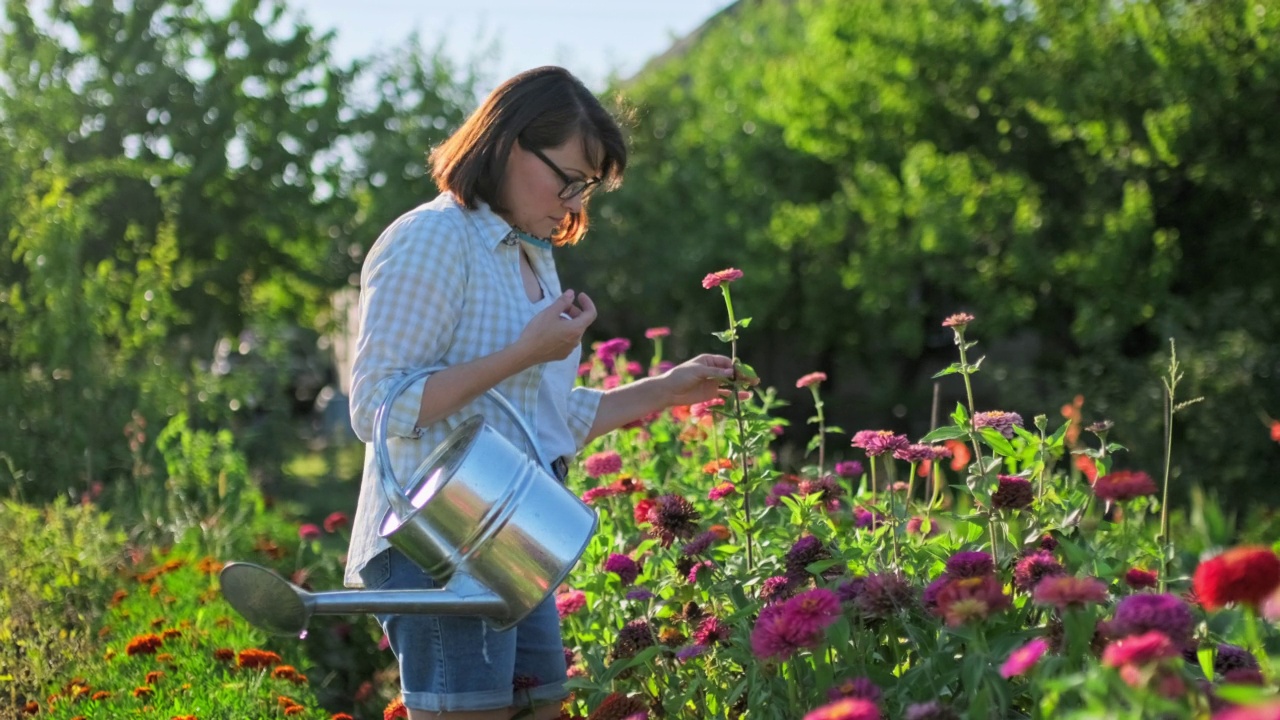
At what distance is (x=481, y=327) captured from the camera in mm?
1990

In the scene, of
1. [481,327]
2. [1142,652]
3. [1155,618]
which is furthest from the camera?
[481,327]

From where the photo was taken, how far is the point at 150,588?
3.63 metres

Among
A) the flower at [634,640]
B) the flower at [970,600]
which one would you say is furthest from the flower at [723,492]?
the flower at [970,600]

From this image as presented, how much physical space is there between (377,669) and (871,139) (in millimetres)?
7955

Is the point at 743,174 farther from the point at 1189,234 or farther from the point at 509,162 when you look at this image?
the point at 509,162

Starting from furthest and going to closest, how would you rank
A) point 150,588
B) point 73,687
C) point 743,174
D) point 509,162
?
point 743,174
point 150,588
point 73,687
point 509,162

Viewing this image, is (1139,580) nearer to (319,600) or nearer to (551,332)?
(551,332)

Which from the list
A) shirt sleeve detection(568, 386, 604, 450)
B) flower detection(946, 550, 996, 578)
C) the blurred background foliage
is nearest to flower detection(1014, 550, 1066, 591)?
flower detection(946, 550, 996, 578)

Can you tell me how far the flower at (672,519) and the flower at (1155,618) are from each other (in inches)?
34.6

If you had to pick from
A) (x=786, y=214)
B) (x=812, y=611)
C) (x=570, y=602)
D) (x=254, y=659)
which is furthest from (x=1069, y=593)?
(x=786, y=214)

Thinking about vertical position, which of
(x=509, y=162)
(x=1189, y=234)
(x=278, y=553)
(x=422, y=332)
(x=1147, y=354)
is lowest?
(x=1147, y=354)

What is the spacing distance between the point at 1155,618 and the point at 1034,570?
42cm

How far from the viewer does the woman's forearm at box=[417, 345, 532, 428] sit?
6.01ft

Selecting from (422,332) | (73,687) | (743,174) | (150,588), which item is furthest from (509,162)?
(743,174)
